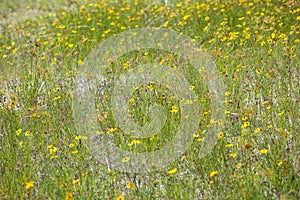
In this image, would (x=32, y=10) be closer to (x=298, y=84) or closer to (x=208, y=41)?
(x=208, y=41)

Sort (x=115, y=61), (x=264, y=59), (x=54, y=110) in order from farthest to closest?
(x=115, y=61) < (x=264, y=59) < (x=54, y=110)

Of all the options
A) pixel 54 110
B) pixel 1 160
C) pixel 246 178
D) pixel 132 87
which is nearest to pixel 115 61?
pixel 132 87

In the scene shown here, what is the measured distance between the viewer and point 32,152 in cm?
352

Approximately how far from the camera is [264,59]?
14.9 feet

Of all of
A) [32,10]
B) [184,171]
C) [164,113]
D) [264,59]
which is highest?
[32,10]

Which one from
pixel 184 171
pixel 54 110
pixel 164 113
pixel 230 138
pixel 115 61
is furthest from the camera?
pixel 115 61

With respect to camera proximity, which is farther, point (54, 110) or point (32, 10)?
point (32, 10)

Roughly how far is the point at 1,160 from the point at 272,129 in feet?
6.36

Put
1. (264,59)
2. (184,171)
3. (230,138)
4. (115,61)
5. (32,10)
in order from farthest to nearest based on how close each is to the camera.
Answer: (32,10) < (115,61) < (264,59) < (230,138) < (184,171)

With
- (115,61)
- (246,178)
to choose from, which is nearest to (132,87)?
(115,61)

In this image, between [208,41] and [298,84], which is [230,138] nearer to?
[298,84]

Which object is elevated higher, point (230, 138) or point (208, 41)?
point (208, 41)

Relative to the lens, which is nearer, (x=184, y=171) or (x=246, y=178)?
(x=246, y=178)

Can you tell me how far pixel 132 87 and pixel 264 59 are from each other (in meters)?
1.27
